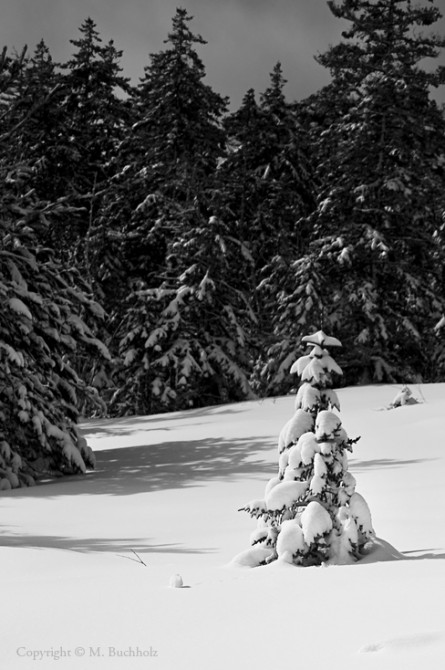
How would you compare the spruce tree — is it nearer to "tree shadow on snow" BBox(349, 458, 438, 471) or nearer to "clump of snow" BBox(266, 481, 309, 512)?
"tree shadow on snow" BBox(349, 458, 438, 471)

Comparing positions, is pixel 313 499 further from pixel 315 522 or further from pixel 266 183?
pixel 266 183

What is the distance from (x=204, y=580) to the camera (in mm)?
4266

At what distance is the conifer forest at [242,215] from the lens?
21438mm

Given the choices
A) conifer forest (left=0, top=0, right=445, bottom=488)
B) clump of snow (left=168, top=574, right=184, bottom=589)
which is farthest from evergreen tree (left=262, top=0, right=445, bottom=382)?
clump of snow (left=168, top=574, right=184, bottom=589)

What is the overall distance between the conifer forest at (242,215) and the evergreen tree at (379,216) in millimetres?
67

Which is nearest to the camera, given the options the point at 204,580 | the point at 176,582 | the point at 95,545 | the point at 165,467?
the point at 176,582

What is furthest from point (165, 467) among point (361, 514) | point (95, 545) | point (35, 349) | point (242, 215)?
point (242, 215)

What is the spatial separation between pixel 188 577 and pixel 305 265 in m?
17.2

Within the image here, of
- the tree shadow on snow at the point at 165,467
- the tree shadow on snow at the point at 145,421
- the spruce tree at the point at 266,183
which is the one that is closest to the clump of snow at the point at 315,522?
the tree shadow on snow at the point at 165,467

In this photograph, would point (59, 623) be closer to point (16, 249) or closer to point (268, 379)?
point (16, 249)

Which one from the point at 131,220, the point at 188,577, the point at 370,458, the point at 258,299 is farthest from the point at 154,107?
the point at 188,577

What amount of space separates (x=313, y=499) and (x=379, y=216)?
18.1 meters

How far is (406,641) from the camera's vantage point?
284 centimetres

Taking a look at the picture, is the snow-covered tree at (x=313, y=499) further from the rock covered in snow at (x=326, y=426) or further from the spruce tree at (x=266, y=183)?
the spruce tree at (x=266, y=183)
